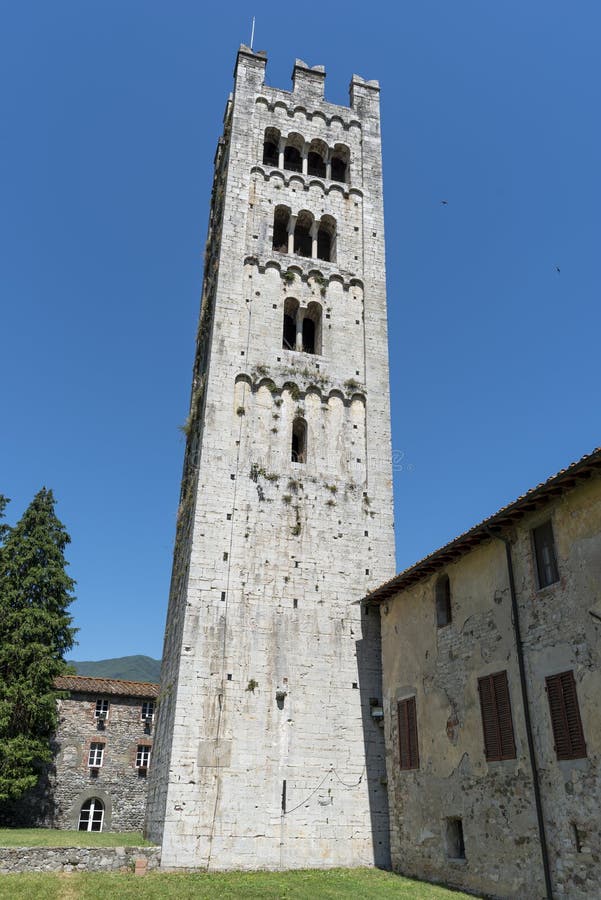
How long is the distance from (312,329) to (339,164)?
29.8 feet

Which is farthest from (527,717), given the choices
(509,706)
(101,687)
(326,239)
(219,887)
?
(101,687)

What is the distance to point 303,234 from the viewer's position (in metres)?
29.6

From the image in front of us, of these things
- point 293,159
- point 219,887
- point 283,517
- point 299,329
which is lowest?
point 219,887

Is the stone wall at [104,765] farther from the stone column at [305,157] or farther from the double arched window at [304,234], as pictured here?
the stone column at [305,157]

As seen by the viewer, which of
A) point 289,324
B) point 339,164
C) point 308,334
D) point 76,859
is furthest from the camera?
point 339,164

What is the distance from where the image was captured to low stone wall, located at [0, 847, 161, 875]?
16062mm

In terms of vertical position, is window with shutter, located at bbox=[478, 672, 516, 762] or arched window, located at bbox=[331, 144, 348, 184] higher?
arched window, located at bbox=[331, 144, 348, 184]

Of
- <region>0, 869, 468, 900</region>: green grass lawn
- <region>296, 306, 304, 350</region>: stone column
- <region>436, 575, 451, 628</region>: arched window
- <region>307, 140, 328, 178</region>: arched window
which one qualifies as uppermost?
<region>307, 140, 328, 178</region>: arched window

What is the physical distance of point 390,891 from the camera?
14.8 meters

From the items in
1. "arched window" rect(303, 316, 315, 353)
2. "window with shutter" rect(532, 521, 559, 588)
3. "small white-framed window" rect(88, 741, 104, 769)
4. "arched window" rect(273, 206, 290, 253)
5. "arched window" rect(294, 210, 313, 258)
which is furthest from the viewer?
"small white-framed window" rect(88, 741, 104, 769)

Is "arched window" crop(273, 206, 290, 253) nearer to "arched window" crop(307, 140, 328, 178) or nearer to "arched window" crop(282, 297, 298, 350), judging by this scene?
"arched window" crop(282, 297, 298, 350)

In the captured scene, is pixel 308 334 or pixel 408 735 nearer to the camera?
pixel 408 735

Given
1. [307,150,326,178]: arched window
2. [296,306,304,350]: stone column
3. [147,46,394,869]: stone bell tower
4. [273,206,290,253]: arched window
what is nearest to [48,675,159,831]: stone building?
[147,46,394,869]: stone bell tower

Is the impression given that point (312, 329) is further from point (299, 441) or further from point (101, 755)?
point (101, 755)
